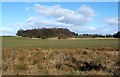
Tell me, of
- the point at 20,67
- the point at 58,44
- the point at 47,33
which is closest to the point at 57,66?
the point at 20,67

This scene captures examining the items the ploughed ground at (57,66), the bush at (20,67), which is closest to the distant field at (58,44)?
the ploughed ground at (57,66)

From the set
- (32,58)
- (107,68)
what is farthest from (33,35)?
(107,68)

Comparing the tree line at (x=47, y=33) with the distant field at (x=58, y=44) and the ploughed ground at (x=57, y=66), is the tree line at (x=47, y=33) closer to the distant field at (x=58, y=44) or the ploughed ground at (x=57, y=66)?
the distant field at (x=58, y=44)

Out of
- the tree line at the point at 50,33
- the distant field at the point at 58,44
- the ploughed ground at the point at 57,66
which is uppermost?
the tree line at the point at 50,33

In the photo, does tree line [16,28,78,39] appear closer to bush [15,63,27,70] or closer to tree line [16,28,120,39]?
tree line [16,28,120,39]

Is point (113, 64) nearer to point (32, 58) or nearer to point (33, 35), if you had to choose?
point (32, 58)

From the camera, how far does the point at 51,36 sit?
66000 millimetres

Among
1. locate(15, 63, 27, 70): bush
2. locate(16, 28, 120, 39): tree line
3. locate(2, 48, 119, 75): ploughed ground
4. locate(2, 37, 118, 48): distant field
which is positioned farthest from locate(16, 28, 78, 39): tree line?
locate(15, 63, 27, 70): bush

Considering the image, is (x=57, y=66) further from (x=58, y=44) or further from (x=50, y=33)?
(x=50, y=33)

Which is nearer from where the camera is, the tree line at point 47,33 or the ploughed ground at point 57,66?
the ploughed ground at point 57,66

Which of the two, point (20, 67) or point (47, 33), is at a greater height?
point (47, 33)

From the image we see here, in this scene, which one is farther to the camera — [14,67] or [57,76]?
[14,67]

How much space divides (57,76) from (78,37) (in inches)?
2094

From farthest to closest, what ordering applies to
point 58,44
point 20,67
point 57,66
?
point 58,44 < point 57,66 < point 20,67
